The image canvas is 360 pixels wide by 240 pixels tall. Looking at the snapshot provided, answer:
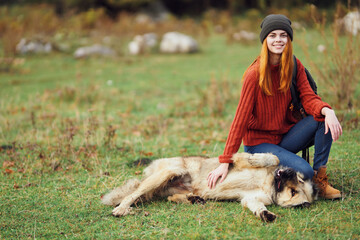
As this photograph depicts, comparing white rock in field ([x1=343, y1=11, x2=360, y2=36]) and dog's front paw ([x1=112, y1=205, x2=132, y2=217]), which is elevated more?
white rock in field ([x1=343, y1=11, x2=360, y2=36])

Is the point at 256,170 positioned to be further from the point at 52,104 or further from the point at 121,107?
the point at 52,104

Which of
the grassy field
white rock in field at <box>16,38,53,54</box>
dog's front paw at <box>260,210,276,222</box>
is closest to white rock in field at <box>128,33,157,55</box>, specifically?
white rock in field at <box>16,38,53,54</box>

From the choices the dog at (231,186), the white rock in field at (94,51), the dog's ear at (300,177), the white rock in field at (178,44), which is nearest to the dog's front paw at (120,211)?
the dog at (231,186)

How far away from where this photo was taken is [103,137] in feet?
20.8

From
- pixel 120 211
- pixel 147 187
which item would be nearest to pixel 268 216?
pixel 147 187

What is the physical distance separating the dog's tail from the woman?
36.8 inches

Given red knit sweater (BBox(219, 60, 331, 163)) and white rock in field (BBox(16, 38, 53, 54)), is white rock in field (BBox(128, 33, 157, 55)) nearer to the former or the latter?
white rock in field (BBox(16, 38, 53, 54))

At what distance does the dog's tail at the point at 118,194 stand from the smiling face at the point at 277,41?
2.22 m

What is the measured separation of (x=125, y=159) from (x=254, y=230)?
118 inches

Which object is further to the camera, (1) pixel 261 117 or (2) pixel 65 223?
(1) pixel 261 117

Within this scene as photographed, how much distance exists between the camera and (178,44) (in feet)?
59.5

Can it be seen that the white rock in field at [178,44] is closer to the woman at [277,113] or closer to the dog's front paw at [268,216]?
the woman at [277,113]

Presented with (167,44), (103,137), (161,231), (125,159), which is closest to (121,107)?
(103,137)

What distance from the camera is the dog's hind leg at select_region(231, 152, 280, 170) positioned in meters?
3.89
